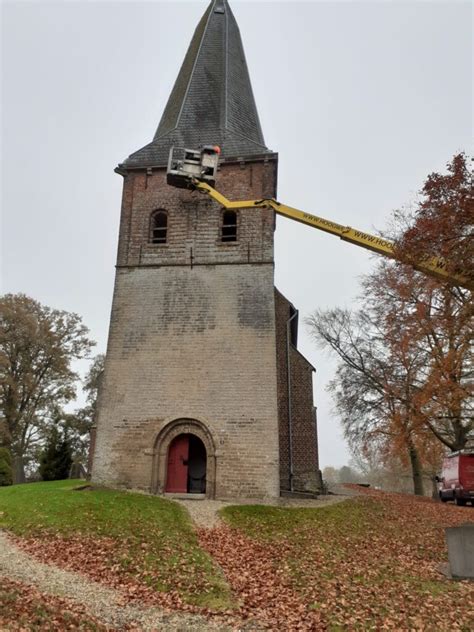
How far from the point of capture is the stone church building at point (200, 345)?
1521cm

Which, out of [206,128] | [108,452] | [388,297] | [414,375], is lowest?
[108,452]

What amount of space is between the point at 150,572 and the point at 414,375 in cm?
1360

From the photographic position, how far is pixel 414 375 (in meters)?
18.6

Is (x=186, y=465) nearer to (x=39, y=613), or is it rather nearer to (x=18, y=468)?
(x=39, y=613)

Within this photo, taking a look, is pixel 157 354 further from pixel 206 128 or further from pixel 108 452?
pixel 206 128

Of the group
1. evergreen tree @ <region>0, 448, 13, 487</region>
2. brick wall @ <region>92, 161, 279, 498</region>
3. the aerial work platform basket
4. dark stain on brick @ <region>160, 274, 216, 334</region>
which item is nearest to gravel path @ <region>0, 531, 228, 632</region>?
brick wall @ <region>92, 161, 279, 498</region>

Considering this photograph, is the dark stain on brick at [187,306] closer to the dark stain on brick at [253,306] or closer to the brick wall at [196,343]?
the brick wall at [196,343]

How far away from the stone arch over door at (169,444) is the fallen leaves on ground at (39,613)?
828cm

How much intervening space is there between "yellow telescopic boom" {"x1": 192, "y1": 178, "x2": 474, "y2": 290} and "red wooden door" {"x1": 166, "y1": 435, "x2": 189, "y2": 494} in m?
7.80

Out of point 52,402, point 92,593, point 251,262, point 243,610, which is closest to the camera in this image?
point 243,610

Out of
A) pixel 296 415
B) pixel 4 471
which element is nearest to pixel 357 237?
pixel 296 415

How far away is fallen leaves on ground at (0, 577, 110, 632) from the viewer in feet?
18.1

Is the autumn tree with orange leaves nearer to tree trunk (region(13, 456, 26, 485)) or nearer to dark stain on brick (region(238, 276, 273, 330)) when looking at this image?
dark stain on brick (region(238, 276, 273, 330))

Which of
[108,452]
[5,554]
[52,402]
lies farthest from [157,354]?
[52,402]
